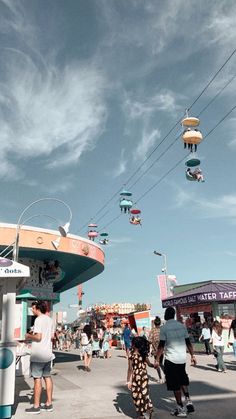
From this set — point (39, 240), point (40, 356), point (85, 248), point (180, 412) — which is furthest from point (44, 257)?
point (180, 412)

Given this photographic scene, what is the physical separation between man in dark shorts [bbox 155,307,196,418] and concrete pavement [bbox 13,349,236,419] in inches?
10.1

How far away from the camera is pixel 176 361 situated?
7055mm

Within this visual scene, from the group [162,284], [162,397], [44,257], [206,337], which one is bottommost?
[162,397]

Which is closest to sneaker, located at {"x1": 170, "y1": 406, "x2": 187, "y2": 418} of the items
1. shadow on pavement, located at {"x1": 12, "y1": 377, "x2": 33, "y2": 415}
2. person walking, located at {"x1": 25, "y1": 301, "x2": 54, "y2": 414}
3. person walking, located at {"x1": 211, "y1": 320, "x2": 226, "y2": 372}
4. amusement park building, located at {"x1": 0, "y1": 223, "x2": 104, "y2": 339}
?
person walking, located at {"x1": 25, "y1": 301, "x2": 54, "y2": 414}

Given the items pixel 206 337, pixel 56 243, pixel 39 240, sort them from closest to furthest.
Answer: pixel 39 240, pixel 56 243, pixel 206 337

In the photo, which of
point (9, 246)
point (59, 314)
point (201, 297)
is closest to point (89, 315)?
point (59, 314)

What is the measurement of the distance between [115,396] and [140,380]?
2531 millimetres

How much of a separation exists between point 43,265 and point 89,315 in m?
31.3

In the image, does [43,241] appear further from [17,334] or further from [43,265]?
[17,334]

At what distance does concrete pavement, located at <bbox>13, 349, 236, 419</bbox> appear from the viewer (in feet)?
23.7

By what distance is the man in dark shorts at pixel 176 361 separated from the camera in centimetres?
701

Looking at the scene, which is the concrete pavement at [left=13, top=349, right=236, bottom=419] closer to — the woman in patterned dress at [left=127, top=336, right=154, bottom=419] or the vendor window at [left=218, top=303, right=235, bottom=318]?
the woman in patterned dress at [left=127, top=336, right=154, bottom=419]

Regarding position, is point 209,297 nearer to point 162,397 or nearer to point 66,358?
point 66,358

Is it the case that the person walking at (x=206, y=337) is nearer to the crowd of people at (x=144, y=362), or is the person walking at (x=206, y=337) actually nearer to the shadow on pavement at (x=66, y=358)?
the shadow on pavement at (x=66, y=358)
